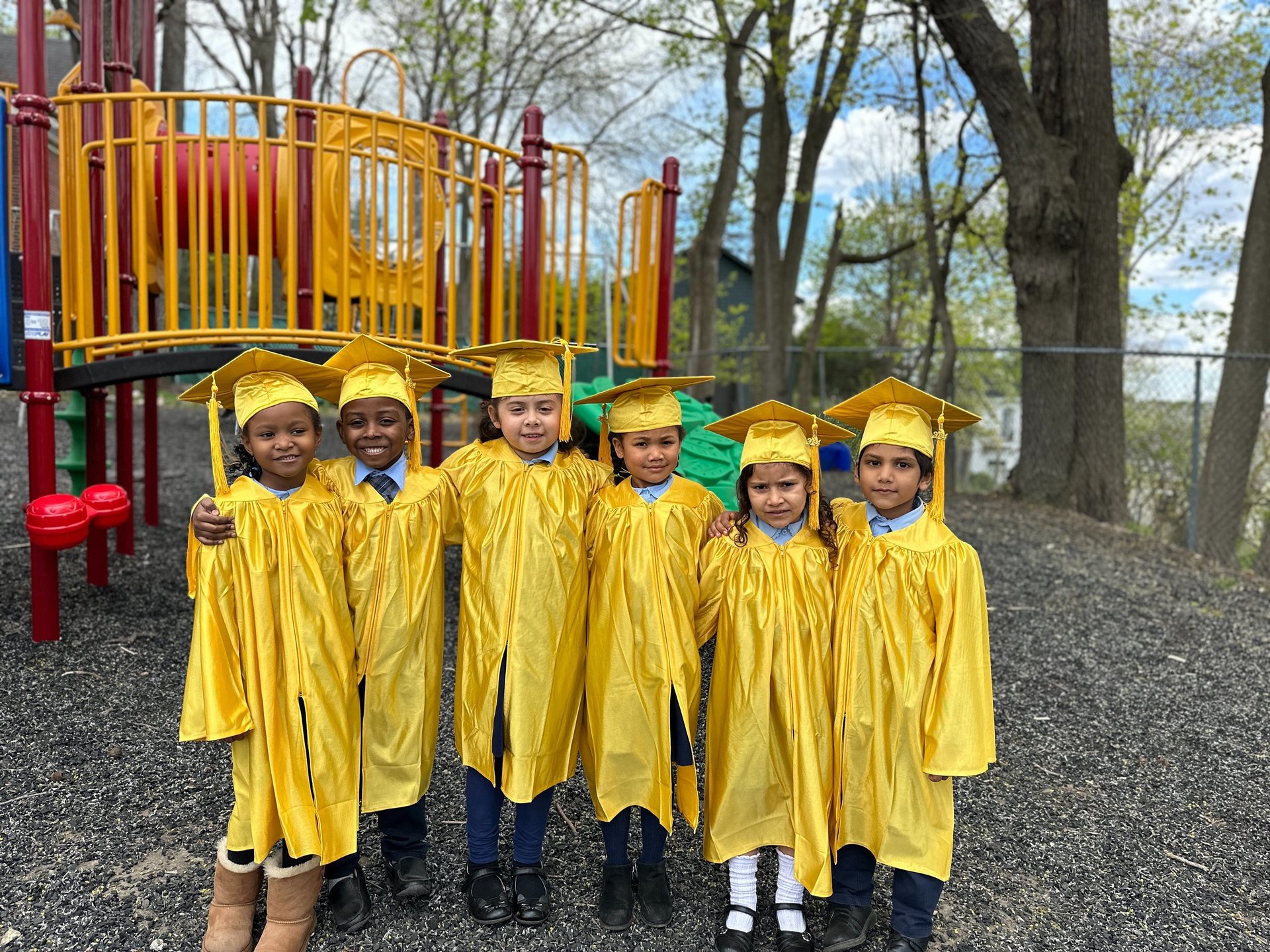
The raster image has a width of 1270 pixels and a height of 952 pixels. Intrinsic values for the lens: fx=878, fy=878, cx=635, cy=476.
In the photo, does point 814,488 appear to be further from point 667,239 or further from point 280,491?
point 667,239

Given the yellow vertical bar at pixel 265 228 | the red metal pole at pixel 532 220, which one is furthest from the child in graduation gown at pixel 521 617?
the yellow vertical bar at pixel 265 228

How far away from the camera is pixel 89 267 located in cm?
409

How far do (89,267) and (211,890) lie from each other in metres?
2.95

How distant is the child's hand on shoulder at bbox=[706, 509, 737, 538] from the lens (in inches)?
99.5

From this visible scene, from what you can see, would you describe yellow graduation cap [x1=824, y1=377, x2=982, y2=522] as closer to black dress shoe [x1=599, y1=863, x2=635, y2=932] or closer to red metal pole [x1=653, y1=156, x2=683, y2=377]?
black dress shoe [x1=599, y1=863, x2=635, y2=932]

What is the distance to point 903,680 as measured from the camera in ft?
7.70

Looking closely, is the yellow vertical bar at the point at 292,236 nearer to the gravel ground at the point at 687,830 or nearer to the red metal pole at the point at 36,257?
→ the red metal pole at the point at 36,257

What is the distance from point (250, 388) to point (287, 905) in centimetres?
137

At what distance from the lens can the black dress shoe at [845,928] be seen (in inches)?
95.4

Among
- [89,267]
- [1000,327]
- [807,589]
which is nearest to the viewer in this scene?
[807,589]

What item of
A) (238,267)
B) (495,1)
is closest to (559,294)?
(495,1)

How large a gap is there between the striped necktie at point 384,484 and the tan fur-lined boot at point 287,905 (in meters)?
0.98

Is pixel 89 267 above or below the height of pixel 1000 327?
below

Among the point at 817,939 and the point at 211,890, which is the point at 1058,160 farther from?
the point at 211,890
